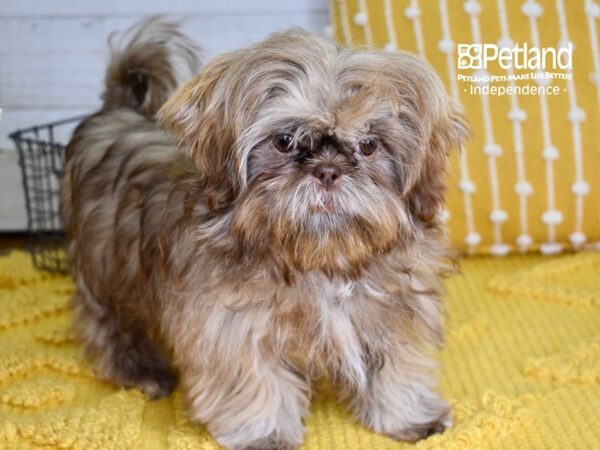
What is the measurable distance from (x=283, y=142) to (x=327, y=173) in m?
0.09

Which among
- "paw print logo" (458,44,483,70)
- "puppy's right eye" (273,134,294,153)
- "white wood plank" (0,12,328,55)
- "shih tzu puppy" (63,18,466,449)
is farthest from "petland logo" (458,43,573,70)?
"puppy's right eye" (273,134,294,153)

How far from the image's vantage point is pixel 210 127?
1.57 meters

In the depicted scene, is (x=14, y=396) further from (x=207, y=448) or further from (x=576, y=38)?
(x=576, y=38)

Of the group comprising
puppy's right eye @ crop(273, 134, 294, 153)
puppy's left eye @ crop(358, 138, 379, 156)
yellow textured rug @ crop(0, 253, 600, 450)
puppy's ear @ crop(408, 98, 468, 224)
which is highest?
puppy's right eye @ crop(273, 134, 294, 153)

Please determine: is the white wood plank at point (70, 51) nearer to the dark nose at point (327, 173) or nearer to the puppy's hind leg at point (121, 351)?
the puppy's hind leg at point (121, 351)

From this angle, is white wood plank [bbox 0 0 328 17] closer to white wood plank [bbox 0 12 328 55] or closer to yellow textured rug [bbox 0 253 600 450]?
white wood plank [bbox 0 12 328 55]

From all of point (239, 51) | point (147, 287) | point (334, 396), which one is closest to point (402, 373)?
point (334, 396)

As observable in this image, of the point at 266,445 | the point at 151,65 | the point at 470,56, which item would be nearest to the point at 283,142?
the point at 266,445

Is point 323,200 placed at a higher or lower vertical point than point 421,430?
higher

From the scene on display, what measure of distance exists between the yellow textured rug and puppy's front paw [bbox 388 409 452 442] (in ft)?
0.08

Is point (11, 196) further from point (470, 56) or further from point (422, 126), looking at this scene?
point (422, 126)

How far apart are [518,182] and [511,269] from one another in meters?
0.25

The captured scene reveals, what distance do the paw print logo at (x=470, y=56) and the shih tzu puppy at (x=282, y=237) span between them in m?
0.77

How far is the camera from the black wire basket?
2.66 meters
